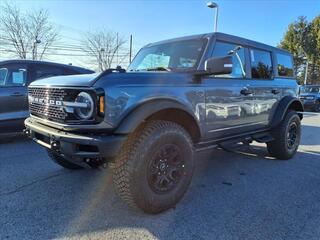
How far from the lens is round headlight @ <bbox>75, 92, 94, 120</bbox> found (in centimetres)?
274

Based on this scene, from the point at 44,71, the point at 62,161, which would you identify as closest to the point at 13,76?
the point at 44,71

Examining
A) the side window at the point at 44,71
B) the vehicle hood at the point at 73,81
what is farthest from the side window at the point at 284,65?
the side window at the point at 44,71

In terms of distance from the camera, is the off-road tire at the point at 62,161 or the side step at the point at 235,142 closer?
the side step at the point at 235,142

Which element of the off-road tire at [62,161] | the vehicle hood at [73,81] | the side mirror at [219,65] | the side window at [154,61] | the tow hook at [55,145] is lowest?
the off-road tire at [62,161]

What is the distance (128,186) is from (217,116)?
157 cm

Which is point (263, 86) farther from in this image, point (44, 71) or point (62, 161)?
point (44, 71)

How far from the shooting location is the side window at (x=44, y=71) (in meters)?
6.47

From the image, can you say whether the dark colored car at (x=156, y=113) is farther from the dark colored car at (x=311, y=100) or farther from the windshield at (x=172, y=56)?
the dark colored car at (x=311, y=100)

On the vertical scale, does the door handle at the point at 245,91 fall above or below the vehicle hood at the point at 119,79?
below

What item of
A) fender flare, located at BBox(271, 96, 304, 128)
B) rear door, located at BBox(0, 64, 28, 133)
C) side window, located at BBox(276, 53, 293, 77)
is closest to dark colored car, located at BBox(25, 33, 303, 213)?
fender flare, located at BBox(271, 96, 304, 128)

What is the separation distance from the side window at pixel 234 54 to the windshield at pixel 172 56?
238mm

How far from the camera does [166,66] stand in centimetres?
402

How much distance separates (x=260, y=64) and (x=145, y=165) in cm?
294

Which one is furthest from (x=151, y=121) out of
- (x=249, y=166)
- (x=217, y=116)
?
(x=249, y=166)
